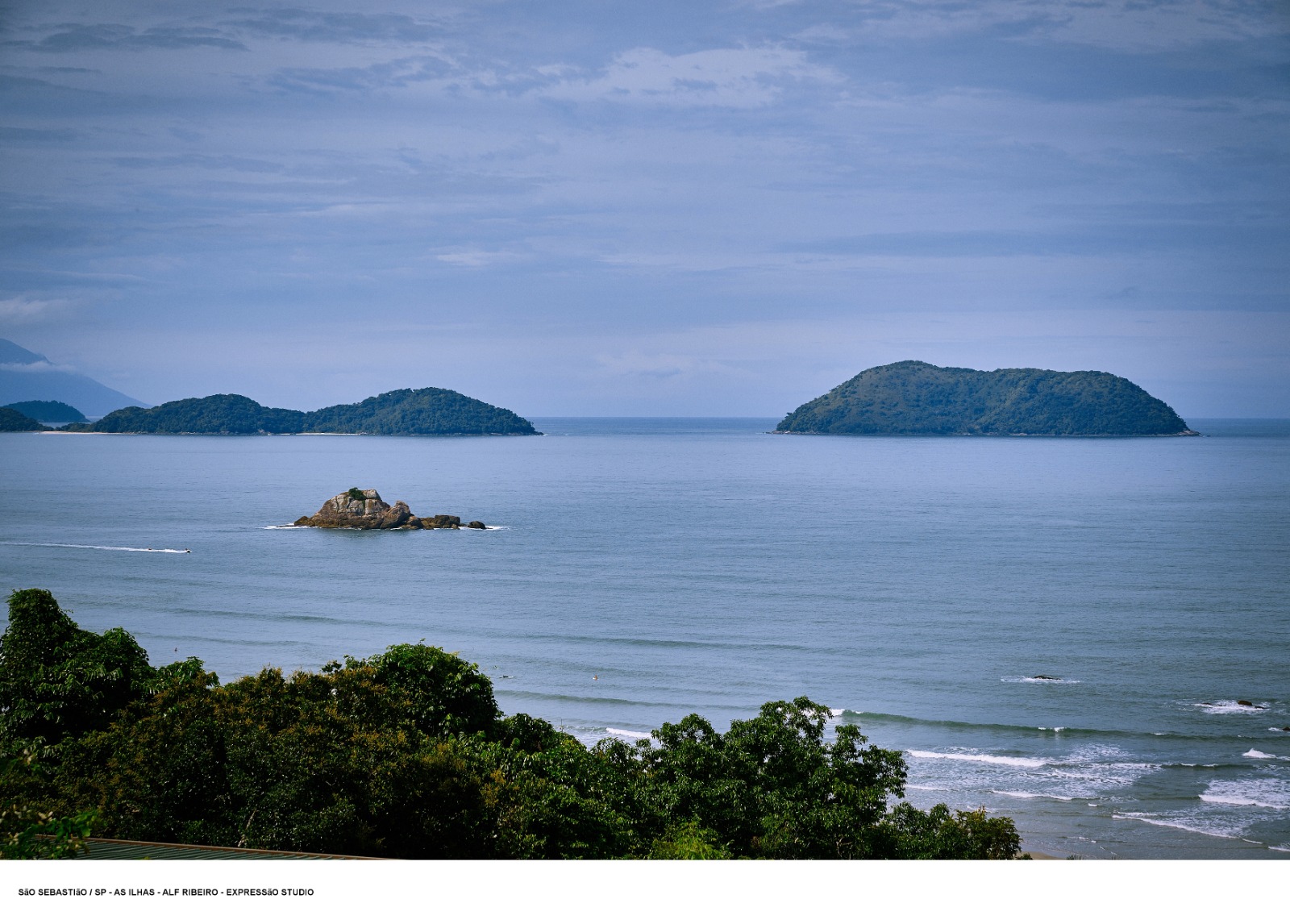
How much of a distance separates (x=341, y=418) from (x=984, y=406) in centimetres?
5535

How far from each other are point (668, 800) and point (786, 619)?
12.0 meters

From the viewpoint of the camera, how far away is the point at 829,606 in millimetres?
19125

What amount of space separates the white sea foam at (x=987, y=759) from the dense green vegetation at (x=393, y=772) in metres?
4.22

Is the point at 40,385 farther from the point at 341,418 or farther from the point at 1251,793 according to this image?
the point at 341,418

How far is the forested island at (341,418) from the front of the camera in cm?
5956

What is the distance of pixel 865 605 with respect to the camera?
62.7 feet

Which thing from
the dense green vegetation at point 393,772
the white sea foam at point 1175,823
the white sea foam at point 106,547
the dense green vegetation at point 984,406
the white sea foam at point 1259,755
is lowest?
the white sea foam at point 1175,823

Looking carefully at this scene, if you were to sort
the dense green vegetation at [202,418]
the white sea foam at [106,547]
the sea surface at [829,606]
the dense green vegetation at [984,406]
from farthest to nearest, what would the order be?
the dense green vegetation at [984,406] < the dense green vegetation at [202,418] < the white sea foam at [106,547] < the sea surface at [829,606]

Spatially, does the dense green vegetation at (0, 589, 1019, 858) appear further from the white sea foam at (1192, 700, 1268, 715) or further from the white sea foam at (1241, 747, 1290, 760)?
the white sea foam at (1192, 700, 1268, 715)

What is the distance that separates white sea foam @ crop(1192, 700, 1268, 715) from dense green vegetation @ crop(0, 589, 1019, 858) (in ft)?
22.3

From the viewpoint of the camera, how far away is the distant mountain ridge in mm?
9312

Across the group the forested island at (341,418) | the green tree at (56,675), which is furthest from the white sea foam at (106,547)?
the forested island at (341,418)

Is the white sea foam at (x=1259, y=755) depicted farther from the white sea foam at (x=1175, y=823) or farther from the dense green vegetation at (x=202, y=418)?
the dense green vegetation at (x=202, y=418)

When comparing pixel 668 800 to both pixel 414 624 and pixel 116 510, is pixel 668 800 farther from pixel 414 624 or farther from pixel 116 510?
pixel 116 510
